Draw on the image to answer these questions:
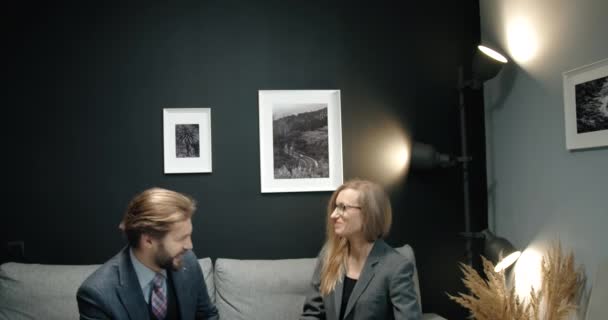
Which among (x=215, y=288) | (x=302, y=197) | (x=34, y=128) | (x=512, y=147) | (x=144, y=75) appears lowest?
(x=215, y=288)

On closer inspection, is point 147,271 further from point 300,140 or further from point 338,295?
point 300,140

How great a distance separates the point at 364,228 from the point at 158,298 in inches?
42.5

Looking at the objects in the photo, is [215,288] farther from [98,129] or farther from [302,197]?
[98,129]

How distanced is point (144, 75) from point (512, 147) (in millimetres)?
2447

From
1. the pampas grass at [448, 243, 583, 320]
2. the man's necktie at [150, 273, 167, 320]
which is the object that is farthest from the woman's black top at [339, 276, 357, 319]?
the man's necktie at [150, 273, 167, 320]

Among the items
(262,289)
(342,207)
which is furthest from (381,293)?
(262,289)

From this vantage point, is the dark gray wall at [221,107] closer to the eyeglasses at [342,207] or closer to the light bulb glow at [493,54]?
the light bulb glow at [493,54]

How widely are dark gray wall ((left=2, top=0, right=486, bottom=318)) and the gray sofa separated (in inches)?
12.3

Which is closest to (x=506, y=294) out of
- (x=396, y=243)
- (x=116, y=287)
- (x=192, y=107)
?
(x=396, y=243)

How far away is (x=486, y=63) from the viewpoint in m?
2.94

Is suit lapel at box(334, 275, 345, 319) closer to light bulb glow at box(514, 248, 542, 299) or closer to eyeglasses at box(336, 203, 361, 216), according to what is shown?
eyeglasses at box(336, 203, 361, 216)

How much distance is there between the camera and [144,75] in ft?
10.3

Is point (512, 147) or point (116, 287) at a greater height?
point (512, 147)

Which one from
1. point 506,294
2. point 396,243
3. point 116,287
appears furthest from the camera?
point 396,243
